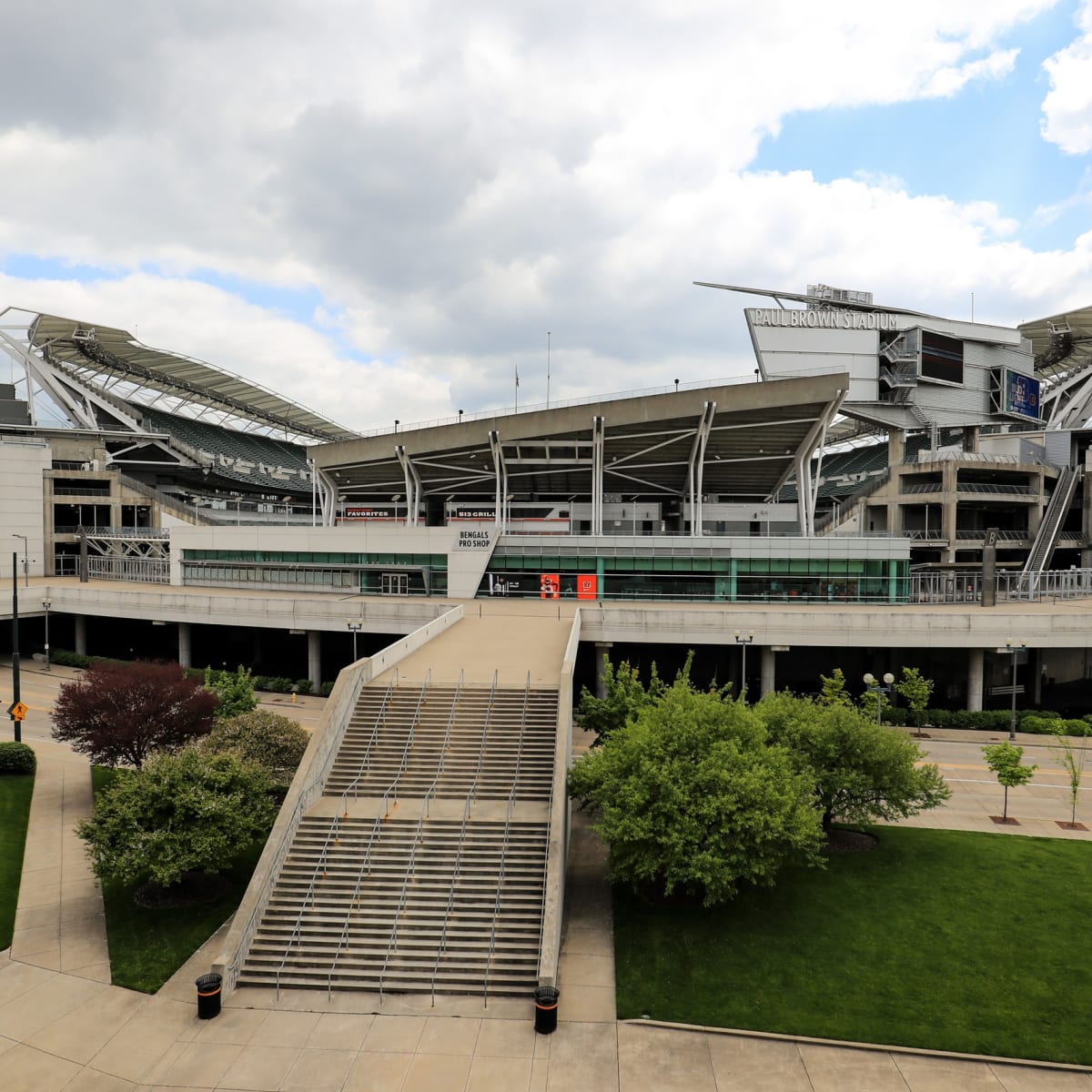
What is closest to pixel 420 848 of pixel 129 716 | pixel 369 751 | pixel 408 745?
pixel 408 745

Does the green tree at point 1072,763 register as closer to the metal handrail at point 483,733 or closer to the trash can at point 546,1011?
the metal handrail at point 483,733

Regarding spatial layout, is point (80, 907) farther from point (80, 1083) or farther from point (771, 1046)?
point (771, 1046)

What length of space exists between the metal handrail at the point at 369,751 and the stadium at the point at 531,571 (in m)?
0.09

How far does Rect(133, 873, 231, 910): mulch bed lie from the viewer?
17656mm

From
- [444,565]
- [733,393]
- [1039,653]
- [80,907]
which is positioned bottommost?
[80,907]

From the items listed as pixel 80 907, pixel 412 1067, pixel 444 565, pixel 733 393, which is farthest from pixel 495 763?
pixel 733 393

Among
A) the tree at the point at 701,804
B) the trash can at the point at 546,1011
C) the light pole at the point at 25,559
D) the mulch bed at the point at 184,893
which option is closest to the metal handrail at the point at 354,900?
the mulch bed at the point at 184,893

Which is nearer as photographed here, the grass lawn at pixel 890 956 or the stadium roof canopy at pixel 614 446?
the grass lawn at pixel 890 956

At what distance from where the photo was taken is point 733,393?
46.3 metres

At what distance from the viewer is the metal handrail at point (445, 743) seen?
1916 centimetres

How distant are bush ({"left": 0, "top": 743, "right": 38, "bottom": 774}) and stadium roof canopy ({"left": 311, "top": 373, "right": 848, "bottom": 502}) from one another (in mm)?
29836

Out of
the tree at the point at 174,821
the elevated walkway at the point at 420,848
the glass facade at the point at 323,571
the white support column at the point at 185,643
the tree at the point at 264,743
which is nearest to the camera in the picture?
the elevated walkway at the point at 420,848

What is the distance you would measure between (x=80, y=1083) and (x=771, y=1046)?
452 inches

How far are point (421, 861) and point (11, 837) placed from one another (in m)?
13.7
